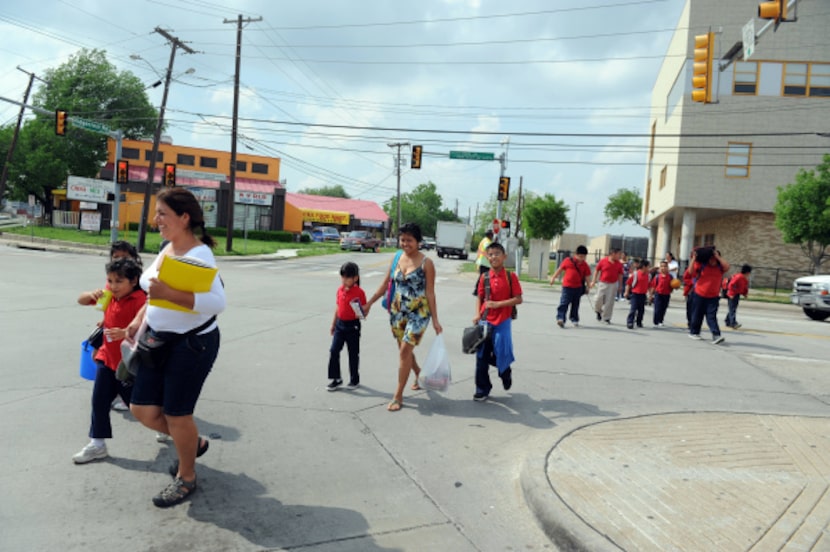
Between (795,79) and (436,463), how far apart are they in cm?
3307

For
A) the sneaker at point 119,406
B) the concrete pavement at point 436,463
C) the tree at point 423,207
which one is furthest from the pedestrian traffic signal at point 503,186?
the tree at point 423,207

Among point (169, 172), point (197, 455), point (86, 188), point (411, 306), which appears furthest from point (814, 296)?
point (86, 188)

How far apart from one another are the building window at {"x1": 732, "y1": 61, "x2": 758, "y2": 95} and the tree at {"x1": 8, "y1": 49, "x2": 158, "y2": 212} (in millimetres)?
46554

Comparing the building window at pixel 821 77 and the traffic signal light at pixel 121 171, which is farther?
the traffic signal light at pixel 121 171

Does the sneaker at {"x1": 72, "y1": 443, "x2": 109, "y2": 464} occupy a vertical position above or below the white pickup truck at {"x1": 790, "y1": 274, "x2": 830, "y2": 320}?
below

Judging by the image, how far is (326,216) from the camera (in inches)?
2516

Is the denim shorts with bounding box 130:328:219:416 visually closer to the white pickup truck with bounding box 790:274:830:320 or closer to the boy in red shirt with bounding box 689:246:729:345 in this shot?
the boy in red shirt with bounding box 689:246:729:345

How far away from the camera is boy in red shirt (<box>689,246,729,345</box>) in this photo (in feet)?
35.0

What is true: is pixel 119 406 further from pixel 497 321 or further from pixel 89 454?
pixel 497 321

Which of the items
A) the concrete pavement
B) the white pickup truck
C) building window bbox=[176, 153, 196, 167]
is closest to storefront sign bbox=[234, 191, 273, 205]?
building window bbox=[176, 153, 196, 167]

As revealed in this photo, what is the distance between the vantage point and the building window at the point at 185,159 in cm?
6000

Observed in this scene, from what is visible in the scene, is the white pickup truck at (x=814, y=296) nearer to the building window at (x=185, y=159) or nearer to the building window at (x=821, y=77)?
the building window at (x=821, y=77)

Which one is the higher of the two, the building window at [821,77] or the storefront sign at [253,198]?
the building window at [821,77]

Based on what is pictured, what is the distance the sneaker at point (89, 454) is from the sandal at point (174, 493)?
2.54ft
